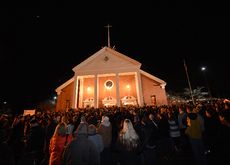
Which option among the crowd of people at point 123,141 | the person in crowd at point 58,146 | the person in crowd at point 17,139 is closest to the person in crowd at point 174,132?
the crowd of people at point 123,141

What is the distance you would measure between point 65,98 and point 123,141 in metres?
20.3

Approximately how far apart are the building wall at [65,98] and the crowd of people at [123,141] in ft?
51.2

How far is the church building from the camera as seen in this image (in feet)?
63.0

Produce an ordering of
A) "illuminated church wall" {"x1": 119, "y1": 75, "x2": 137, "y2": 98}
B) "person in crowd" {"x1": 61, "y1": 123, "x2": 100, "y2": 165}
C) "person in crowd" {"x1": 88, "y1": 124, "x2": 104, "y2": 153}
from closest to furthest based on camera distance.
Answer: "person in crowd" {"x1": 61, "y1": 123, "x2": 100, "y2": 165}, "person in crowd" {"x1": 88, "y1": 124, "x2": 104, "y2": 153}, "illuminated church wall" {"x1": 119, "y1": 75, "x2": 137, "y2": 98}

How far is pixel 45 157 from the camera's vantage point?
200 inches

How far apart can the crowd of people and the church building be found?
1179 cm

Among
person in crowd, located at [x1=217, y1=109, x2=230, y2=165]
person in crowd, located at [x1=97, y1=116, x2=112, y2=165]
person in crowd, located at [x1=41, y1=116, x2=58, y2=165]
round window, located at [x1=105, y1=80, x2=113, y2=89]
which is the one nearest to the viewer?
person in crowd, located at [x1=217, y1=109, x2=230, y2=165]

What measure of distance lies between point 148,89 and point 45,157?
1759 cm

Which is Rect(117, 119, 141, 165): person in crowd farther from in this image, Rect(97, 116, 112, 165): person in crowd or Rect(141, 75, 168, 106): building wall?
Rect(141, 75, 168, 106): building wall

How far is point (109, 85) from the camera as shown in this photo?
22.2 metres

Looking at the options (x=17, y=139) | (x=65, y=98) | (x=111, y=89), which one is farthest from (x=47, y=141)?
(x=65, y=98)

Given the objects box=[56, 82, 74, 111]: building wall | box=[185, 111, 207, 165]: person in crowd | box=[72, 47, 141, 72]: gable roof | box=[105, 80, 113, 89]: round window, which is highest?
box=[72, 47, 141, 72]: gable roof

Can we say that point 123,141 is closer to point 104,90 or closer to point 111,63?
point 111,63

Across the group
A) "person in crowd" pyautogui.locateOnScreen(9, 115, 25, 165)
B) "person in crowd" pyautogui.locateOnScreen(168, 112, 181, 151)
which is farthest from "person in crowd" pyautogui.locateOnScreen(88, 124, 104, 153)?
"person in crowd" pyautogui.locateOnScreen(9, 115, 25, 165)
